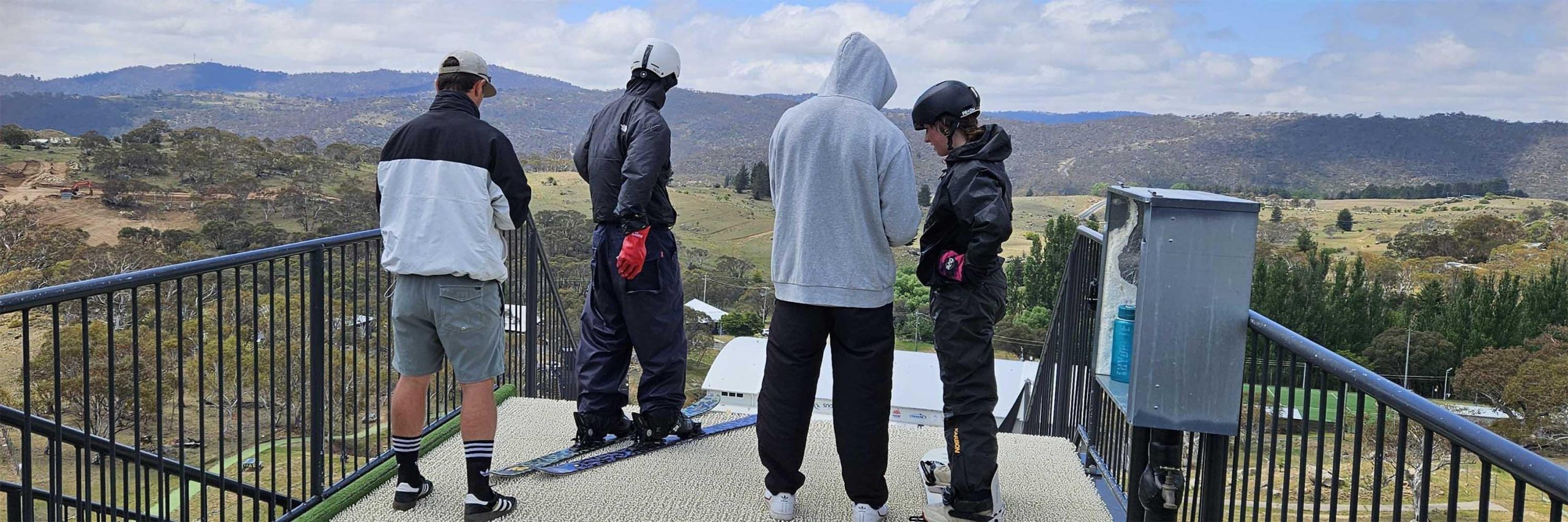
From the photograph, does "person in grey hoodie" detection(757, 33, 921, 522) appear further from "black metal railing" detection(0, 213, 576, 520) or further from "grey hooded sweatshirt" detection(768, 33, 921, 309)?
"black metal railing" detection(0, 213, 576, 520)

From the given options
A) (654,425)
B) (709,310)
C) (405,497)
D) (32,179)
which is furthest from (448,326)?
(32,179)

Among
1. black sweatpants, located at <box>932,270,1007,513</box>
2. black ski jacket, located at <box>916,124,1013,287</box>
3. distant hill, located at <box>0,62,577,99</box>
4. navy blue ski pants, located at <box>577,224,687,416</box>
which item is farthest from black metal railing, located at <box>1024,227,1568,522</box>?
distant hill, located at <box>0,62,577,99</box>

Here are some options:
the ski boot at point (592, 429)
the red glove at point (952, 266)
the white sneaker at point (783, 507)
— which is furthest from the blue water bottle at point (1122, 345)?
the ski boot at point (592, 429)

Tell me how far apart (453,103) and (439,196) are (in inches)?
13.7

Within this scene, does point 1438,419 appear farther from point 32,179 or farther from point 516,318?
point 32,179

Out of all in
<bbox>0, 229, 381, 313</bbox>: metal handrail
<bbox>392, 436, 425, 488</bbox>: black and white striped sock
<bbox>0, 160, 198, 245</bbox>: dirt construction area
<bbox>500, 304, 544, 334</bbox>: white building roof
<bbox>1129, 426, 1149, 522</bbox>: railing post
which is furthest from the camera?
<bbox>0, 160, 198, 245</bbox>: dirt construction area

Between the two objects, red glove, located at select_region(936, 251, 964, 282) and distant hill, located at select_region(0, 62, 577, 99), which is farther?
distant hill, located at select_region(0, 62, 577, 99)

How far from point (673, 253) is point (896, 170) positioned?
1357mm

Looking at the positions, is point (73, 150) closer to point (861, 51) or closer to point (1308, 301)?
point (861, 51)

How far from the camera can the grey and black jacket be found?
10.7 feet

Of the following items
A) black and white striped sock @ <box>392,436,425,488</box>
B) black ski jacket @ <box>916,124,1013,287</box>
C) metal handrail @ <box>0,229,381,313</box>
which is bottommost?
black and white striped sock @ <box>392,436,425,488</box>

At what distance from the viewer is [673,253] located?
4270mm

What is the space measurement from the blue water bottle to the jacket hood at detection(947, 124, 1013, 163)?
0.63 m

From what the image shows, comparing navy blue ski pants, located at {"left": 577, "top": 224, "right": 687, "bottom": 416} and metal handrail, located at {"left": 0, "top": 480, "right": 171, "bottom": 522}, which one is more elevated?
navy blue ski pants, located at {"left": 577, "top": 224, "right": 687, "bottom": 416}
